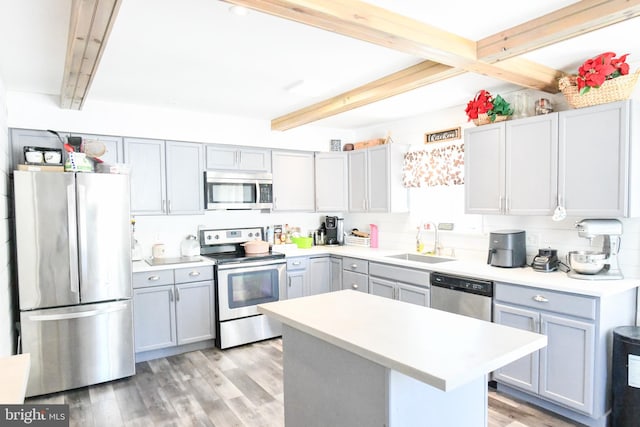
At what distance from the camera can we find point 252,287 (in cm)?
416

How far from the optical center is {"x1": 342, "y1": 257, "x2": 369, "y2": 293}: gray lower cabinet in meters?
4.16

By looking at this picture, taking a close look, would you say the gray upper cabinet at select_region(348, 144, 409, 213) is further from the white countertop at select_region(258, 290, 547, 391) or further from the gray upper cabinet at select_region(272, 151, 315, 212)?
the white countertop at select_region(258, 290, 547, 391)

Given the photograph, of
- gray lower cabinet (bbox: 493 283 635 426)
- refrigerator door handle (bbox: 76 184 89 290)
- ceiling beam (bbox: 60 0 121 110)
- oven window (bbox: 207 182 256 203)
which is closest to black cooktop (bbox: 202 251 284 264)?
oven window (bbox: 207 182 256 203)

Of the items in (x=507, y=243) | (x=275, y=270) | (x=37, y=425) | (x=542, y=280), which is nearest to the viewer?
(x=37, y=425)

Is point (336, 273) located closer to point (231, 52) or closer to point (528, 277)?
point (528, 277)

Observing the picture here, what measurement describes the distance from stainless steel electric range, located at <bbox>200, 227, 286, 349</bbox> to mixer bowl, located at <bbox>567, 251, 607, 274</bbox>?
8.85 ft

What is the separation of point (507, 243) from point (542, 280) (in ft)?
1.72

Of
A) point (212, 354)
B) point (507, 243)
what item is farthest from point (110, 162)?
point (507, 243)

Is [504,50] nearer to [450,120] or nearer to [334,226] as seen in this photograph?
[450,120]

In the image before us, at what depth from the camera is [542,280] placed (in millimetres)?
2721

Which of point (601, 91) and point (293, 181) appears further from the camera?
point (293, 181)

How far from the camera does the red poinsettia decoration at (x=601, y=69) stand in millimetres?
2520

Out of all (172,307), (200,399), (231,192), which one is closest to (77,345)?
(172,307)

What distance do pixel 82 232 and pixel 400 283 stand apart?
2.77m
